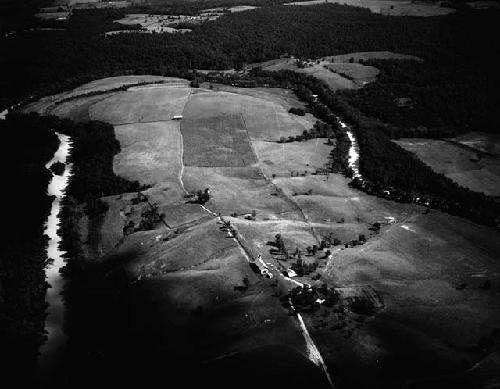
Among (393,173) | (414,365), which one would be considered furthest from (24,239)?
(393,173)

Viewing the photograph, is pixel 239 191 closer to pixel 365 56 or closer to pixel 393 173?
pixel 393 173

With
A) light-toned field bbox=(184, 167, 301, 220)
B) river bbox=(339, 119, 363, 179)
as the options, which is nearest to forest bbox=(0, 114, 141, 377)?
light-toned field bbox=(184, 167, 301, 220)

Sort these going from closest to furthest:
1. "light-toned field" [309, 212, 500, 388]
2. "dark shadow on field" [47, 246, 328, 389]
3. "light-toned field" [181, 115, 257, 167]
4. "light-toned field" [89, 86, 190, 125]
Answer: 1. "dark shadow on field" [47, 246, 328, 389]
2. "light-toned field" [309, 212, 500, 388]
3. "light-toned field" [181, 115, 257, 167]
4. "light-toned field" [89, 86, 190, 125]

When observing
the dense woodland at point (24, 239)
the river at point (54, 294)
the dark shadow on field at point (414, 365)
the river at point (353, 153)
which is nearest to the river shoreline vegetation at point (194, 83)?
the dense woodland at point (24, 239)

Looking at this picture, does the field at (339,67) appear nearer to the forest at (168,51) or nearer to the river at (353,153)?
the forest at (168,51)

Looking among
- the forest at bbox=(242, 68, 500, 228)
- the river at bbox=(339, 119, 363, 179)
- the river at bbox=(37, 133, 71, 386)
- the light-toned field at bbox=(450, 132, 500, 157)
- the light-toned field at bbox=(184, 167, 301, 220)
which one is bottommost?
the river at bbox=(37, 133, 71, 386)

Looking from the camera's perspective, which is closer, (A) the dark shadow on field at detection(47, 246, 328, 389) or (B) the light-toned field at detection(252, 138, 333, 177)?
(A) the dark shadow on field at detection(47, 246, 328, 389)

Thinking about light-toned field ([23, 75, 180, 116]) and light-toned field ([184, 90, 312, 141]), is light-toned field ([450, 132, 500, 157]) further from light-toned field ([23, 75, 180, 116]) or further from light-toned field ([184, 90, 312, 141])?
light-toned field ([23, 75, 180, 116])

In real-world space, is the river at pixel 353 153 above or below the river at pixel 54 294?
above
